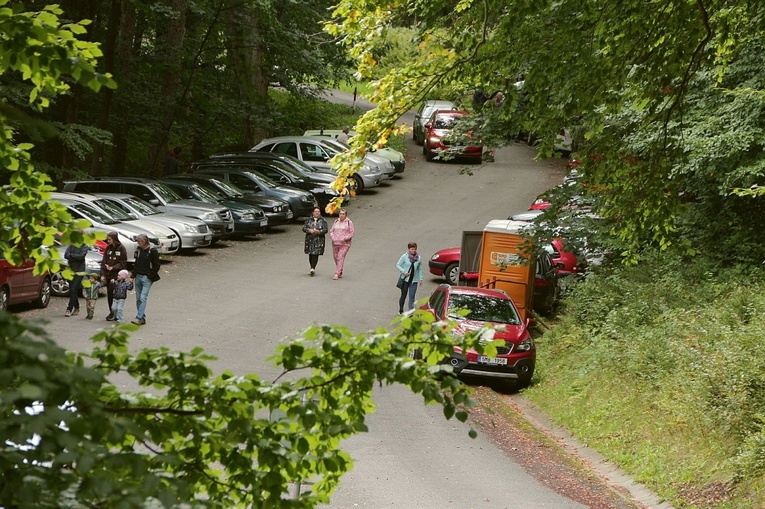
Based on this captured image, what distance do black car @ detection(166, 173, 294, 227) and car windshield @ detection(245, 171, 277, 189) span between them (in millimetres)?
1099

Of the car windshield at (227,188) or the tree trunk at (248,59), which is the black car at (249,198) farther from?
the tree trunk at (248,59)

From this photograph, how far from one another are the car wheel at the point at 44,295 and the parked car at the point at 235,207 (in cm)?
979

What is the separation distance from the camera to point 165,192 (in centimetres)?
2939

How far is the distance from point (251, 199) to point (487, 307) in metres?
14.4

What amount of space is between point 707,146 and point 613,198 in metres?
6.00

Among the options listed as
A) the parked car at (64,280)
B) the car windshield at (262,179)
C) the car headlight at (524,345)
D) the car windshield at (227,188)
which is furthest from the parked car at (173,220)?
the car headlight at (524,345)

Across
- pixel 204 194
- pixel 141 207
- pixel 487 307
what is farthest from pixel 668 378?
pixel 204 194

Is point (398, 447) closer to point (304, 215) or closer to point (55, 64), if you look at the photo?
point (55, 64)

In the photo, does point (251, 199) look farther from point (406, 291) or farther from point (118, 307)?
point (118, 307)

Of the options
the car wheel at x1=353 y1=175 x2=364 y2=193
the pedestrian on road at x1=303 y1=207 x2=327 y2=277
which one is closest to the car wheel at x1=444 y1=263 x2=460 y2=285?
the pedestrian on road at x1=303 y1=207 x2=327 y2=277

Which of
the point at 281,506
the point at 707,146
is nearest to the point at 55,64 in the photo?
the point at 281,506

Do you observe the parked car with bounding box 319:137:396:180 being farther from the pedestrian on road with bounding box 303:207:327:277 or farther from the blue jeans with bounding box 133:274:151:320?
the blue jeans with bounding box 133:274:151:320

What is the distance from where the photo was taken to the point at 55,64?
459 centimetres

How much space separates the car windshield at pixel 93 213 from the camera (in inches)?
953
